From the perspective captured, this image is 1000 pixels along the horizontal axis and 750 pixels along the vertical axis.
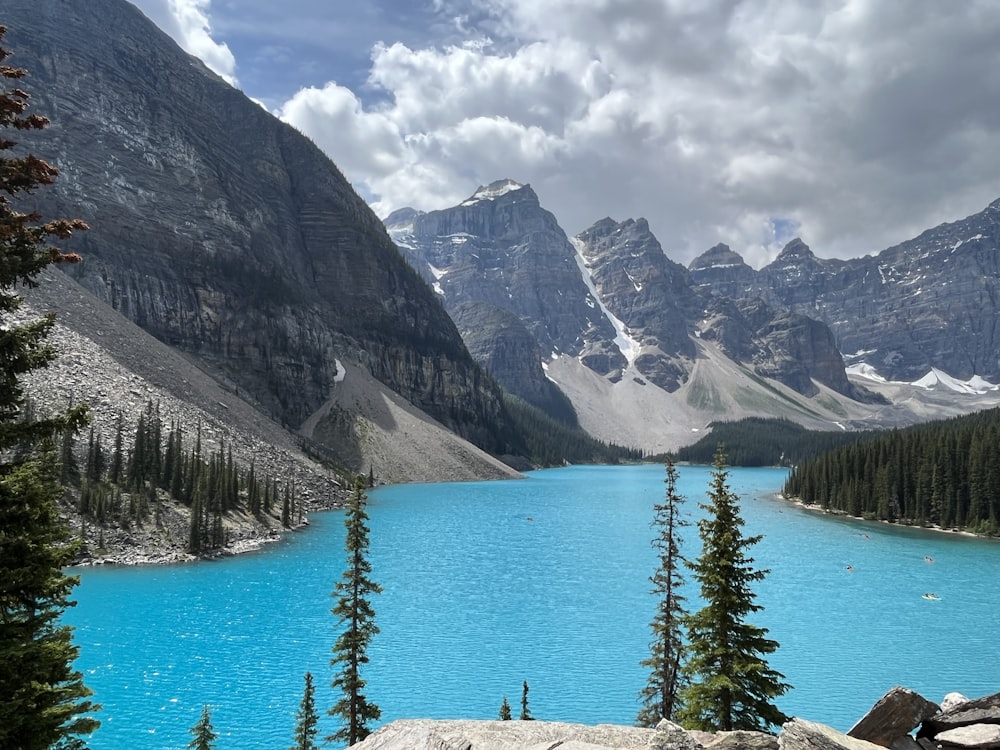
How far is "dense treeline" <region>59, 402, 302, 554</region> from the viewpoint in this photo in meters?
67.4

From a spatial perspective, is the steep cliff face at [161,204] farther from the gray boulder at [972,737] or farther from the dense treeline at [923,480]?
the gray boulder at [972,737]

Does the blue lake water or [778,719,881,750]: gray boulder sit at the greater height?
[778,719,881,750]: gray boulder

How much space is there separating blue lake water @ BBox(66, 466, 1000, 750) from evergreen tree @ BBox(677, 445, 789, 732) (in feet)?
47.1

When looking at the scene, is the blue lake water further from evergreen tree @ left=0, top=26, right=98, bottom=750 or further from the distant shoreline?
evergreen tree @ left=0, top=26, right=98, bottom=750

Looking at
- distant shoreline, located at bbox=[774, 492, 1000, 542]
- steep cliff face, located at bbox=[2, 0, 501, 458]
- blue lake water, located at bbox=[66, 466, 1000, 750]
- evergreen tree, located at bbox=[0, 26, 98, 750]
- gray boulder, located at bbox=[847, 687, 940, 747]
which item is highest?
steep cliff face, located at bbox=[2, 0, 501, 458]

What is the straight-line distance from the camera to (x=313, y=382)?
572ft

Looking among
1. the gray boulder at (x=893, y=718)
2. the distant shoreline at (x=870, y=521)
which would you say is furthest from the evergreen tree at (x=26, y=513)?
the distant shoreline at (x=870, y=521)

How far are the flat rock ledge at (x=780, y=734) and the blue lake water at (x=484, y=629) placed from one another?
18731 millimetres

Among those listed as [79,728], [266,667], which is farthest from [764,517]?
[79,728]

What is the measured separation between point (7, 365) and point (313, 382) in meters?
169

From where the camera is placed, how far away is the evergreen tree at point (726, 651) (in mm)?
18609

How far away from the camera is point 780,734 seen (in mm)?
12336

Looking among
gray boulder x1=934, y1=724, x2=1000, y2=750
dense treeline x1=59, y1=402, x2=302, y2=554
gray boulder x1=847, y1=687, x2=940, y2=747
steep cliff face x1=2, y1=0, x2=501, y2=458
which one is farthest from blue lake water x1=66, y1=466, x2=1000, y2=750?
steep cliff face x1=2, y1=0, x2=501, y2=458

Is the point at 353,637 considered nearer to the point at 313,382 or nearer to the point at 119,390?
the point at 119,390
